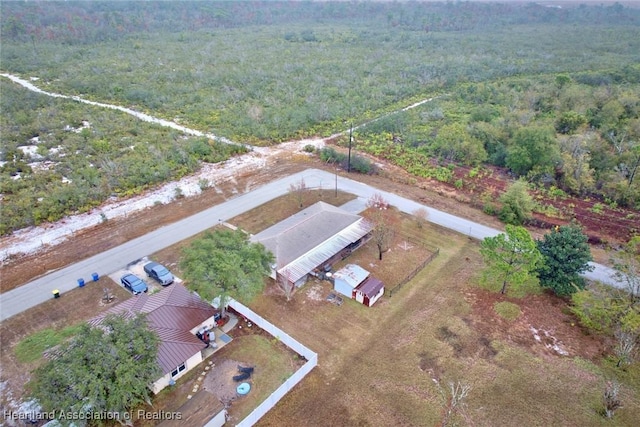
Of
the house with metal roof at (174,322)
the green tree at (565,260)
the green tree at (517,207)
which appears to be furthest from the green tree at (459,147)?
the house with metal roof at (174,322)

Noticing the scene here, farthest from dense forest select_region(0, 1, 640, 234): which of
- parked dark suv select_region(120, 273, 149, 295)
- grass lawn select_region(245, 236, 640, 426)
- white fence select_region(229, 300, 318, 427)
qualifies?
white fence select_region(229, 300, 318, 427)

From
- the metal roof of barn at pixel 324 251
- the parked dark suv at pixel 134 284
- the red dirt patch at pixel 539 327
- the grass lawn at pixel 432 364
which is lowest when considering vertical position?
the red dirt patch at pixel 539 327

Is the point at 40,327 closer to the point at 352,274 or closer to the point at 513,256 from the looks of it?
the point at 352,274

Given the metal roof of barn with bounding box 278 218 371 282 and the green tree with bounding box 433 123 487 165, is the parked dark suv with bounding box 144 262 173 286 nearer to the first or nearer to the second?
the metal roof of barn with bounding box 278 218 371 282

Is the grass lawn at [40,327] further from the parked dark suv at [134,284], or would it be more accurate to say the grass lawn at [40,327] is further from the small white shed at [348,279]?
the small white shed at [348,279]

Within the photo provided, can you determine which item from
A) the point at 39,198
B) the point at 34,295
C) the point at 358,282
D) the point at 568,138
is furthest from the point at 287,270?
the point at 568,138

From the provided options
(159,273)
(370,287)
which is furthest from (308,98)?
(370,287)
